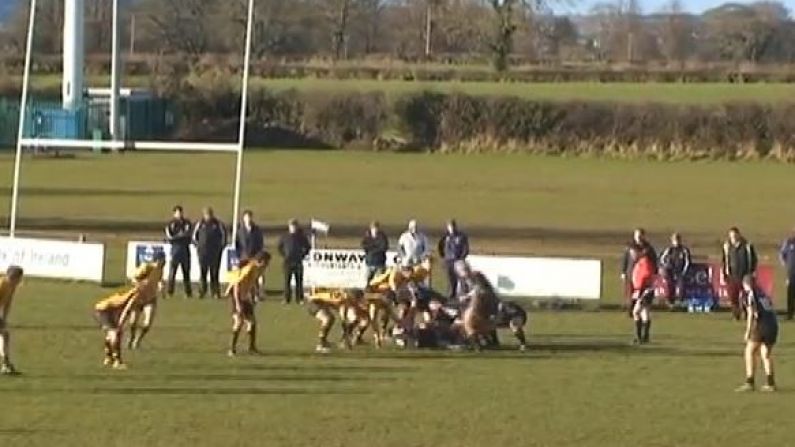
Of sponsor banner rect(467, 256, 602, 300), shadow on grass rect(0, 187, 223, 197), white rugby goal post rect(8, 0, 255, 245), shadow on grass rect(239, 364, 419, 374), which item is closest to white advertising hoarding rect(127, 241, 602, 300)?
sponsor banner rect(467, 256, 602, 300)

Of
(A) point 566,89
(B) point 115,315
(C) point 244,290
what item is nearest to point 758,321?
(C) point 244,290

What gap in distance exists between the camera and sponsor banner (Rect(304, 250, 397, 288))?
36.8 meters

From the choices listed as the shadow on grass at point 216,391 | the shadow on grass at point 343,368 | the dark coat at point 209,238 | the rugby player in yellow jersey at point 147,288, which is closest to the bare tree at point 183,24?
the dark coat at point 209,238

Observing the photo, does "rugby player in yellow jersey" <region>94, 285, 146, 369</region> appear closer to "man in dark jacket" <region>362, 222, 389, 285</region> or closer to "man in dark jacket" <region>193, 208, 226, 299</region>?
"man in dark jacket" <region>193, 208, 226, 299</region>

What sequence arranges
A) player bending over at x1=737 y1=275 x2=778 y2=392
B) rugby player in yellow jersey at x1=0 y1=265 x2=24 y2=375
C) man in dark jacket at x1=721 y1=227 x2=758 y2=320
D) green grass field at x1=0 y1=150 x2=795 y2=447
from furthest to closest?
man in dark jacket at x1=721 y1=227 x2=758 y2=320, rugby player in yellow jersey at x1=0 y1=265 x2=24 y2=375, player bending over at x1=737 y1=275 x2=778 y2=392, green grass field at x1=0 y1=150 x2=795 y2=447

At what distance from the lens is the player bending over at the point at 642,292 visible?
2952 cm

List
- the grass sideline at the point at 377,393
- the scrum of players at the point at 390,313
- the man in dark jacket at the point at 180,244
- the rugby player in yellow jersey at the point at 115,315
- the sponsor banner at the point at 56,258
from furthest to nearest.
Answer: the sponsor banner at the point at 56,258, the man in dark jacket at the point at 180,244, the scrum of players at the point at 390,313, the rugby player in yellow jersey at the point at 115,315, the grass sideline at the point at 377,393

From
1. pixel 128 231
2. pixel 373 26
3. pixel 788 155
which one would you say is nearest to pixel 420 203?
pixel 128 231

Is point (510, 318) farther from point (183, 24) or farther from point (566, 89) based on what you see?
point (183, 24)

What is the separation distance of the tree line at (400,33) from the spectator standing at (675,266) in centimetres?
6262

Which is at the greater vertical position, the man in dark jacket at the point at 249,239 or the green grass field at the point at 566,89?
the green grass field at the point at 566,89

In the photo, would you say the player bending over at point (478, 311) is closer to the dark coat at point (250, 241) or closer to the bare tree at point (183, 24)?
the dark coat at point (250, 241)

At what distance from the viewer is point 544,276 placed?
3628 centimetres

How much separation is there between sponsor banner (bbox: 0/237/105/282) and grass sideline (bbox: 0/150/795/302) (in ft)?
3.20
